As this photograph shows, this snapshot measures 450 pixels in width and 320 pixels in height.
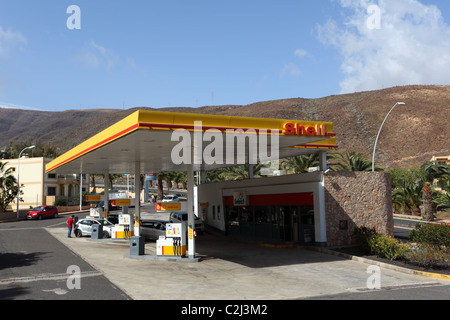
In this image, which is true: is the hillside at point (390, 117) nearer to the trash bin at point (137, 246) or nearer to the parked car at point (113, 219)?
the parked car at point (113, 219)

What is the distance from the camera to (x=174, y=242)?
18.4 meters

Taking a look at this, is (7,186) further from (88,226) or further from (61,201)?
(88,226)

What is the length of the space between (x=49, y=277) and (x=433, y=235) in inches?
634

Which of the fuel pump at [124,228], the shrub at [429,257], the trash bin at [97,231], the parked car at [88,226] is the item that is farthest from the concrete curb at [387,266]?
the parked car at [88,226]

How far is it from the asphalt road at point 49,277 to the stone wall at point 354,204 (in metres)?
12.0

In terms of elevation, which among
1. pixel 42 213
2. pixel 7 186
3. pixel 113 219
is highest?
pixel 7 186

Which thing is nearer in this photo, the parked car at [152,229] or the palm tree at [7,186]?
the parked car at [152,229]

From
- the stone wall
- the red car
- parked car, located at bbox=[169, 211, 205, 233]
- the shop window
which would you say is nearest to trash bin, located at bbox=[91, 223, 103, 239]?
parked car, located at bbox=[169, 211, 205, 233]

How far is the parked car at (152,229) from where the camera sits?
26719mm

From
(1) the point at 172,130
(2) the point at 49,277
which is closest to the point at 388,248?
(1) the point at 172,130

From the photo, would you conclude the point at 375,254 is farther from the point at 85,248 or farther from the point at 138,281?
the point at 85,248

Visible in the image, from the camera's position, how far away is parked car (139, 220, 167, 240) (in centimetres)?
2672
